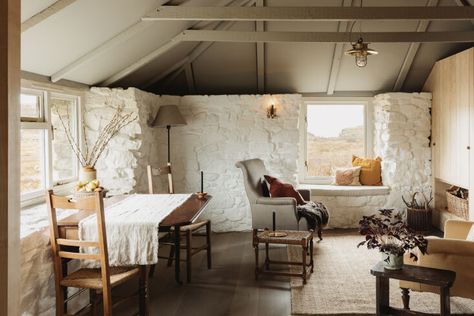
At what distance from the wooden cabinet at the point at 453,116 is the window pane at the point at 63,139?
444cm

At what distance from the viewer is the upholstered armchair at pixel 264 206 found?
4.69 meters

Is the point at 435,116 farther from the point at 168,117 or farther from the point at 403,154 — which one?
the point at 168,117

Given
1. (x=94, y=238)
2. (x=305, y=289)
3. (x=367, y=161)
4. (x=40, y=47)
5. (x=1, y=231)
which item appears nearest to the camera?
(x=1, y=231)

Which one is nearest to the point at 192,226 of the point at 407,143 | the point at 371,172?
the point at 371,172

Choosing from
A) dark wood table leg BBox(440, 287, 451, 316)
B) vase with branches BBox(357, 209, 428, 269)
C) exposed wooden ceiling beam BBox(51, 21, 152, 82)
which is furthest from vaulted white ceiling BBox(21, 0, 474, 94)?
dark wood table leg BBox(440, 287, 451, 316)

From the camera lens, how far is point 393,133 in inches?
247

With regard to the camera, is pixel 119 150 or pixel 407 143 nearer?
pixel 119 150

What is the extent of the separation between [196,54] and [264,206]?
2327 millimetres

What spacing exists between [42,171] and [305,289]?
256cm

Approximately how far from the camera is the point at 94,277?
9.21ft

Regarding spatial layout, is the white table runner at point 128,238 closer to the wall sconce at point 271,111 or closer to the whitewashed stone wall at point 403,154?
the wall sconce at point 271,111

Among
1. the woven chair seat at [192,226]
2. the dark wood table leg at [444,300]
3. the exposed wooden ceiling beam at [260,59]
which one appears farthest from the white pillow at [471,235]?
the exposed wooden ceiling beam at [260,59]

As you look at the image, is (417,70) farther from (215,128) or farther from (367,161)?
(215,128)

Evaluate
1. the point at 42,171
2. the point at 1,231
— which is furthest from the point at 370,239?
the point at 42,171
